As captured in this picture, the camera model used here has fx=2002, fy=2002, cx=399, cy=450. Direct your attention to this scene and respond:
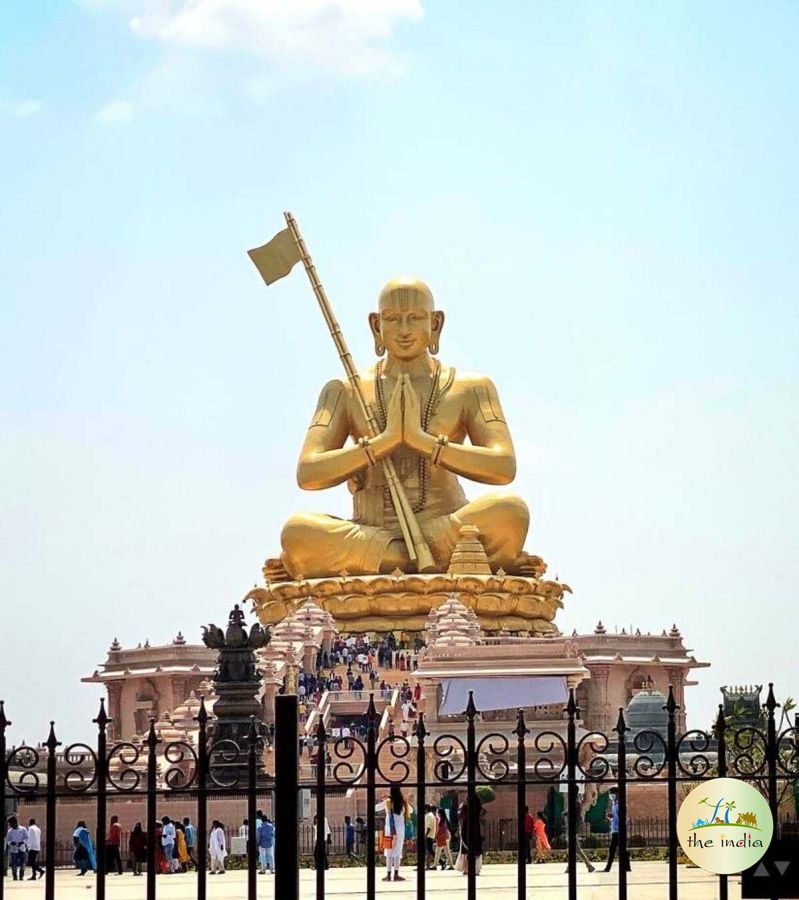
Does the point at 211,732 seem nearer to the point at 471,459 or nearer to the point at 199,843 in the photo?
the point at 471,459

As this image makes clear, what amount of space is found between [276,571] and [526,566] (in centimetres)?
426

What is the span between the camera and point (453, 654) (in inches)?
1064

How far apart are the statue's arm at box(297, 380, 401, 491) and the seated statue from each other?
2 cm

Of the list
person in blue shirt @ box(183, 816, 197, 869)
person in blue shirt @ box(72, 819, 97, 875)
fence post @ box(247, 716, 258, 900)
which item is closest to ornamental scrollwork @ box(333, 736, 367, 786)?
fence post @ box(247, 716, 258, 900)

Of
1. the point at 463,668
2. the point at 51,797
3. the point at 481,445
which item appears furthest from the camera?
the point at 481,445

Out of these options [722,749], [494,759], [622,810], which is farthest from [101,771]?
[494,759]

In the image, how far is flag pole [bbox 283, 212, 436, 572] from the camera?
3331cm

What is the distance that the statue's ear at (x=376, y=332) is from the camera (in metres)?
34.4

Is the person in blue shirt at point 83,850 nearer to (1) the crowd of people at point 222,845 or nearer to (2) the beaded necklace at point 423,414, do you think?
(1) the crowd of people at point 222,845

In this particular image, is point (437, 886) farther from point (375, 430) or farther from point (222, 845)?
point (375, 430)

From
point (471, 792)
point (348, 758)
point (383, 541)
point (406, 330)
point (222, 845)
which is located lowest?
point (222, 845)

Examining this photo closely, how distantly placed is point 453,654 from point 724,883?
1695 cm

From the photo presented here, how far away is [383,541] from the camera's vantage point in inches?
1320

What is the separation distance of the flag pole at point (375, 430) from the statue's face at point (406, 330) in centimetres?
76
